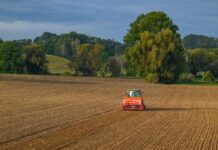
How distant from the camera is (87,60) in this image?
13688cm

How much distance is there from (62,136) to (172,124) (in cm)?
828

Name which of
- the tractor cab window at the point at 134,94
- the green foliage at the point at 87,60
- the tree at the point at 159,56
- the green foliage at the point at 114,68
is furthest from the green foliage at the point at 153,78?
the tractor cab window at the point at 134,94

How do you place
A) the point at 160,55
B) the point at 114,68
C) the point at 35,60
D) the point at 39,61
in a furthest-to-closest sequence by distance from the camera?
the point at 114,68 < the point at 39,61 < the point at 35,60 < the point at 160,55

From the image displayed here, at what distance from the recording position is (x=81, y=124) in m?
25.3

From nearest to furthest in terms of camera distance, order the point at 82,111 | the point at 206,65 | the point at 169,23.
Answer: the point at 82,111, the point at 169,23, the point at 206,65

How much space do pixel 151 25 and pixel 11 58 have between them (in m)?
37.1

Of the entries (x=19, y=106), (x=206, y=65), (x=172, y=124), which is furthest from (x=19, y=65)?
(x=172, y=124)

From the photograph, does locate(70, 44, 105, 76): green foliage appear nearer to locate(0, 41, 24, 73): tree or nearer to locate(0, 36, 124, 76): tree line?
locate(0, 36, 124, 76): tree line

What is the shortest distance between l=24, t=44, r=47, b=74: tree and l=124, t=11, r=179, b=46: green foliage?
2278 cm

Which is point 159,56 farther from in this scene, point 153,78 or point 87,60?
point 87,60

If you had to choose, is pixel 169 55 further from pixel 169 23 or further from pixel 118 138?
pixel 118 138

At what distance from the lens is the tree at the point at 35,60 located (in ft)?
408

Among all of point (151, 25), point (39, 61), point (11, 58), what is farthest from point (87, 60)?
point (151, 25)

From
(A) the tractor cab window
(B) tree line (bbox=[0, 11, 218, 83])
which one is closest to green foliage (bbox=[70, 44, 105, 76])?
(B) tree line (bbox=[0, 11, 218, 83])
